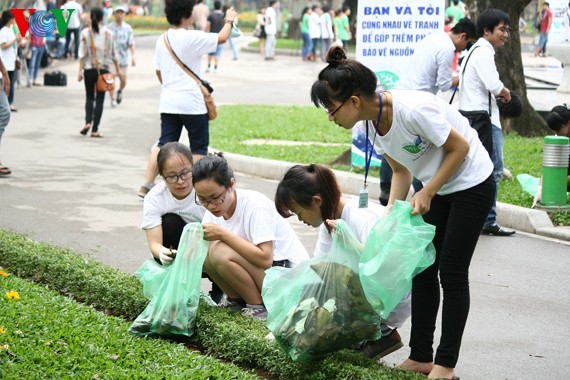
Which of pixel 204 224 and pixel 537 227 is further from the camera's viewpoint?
pixel 537 227

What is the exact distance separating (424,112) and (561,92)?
494 inches

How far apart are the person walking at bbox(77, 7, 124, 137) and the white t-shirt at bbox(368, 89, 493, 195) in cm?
1016

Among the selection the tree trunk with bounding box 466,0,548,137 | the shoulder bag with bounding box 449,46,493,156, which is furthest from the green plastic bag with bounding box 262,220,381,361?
the tree trunk with bounding box 466,0,548,137

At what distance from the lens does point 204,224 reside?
507 cm

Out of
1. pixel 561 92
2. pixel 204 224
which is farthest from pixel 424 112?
pixel 561 92

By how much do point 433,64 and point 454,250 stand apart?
4708mm

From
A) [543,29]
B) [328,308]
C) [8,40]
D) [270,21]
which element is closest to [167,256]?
[328,308]

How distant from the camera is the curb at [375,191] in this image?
845cm

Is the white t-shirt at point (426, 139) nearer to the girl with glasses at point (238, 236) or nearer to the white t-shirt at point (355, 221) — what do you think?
the white t-shirt at point (355, 221)

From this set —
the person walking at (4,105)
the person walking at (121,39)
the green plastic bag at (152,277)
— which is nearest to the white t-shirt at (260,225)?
the green plastic bag at (152,277)

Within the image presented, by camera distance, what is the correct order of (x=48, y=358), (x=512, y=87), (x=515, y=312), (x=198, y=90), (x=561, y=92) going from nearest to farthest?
(x=48, y=358) → (x=515, y=312) → (x=198, y=90) → (x=512, y=87) → (x=561, y=92)

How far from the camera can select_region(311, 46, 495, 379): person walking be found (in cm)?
417

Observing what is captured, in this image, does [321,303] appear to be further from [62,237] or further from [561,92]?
[561,92]

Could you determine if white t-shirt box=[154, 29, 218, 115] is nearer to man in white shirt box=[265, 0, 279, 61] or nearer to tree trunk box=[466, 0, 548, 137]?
tree trunk box=[466, 0, 548, 137]
